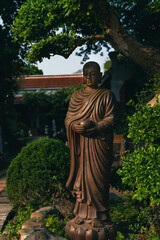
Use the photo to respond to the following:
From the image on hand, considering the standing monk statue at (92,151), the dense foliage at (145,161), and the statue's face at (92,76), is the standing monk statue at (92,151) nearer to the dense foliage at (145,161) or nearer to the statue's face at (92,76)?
the statue's face at (92,76)

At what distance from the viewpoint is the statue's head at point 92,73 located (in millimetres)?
3469

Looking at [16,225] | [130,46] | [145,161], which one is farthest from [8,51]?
[145,161]

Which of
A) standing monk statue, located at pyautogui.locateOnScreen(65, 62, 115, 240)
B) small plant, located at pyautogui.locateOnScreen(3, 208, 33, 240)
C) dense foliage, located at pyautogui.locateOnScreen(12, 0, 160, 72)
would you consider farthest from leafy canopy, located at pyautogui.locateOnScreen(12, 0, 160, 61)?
small plant, located at pyautogui.locateOnScreen(3, 208, 33, 240)

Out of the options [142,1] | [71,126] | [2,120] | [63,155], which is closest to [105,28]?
[142,1]

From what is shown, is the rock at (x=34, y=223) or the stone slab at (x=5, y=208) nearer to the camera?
the rock at (x=34, y=223)

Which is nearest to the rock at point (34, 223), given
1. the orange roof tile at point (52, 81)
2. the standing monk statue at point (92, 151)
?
the standing monk statue at point (92, 151)

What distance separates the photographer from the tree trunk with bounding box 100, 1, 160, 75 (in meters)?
7.15

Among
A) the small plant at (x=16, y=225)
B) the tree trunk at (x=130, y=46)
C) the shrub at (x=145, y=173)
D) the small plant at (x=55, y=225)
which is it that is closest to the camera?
the shrub at (x=145, y=173)

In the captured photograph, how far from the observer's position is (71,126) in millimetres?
3432

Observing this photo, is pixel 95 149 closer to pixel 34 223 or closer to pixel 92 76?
pixel 92 76

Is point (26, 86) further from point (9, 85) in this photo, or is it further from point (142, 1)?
point (142, 1)

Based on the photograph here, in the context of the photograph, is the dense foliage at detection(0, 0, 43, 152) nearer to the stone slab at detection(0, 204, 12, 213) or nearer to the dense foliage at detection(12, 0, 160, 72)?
the dense foliage at detection(12, 0, 160, 72)

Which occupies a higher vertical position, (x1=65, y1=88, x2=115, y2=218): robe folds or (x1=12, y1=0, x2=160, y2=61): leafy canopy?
(x1=12, y1=0, x2=160, y2=61): leafy canopy

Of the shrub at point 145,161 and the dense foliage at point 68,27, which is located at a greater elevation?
the dense foliage at point 68,27
